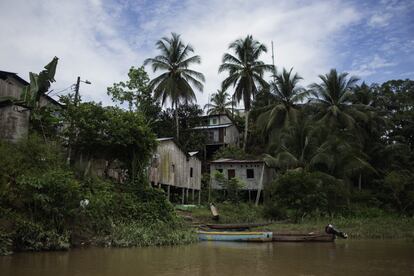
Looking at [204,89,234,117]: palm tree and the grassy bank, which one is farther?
[204,89,234,117]: palm tree

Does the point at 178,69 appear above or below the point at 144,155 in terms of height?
above

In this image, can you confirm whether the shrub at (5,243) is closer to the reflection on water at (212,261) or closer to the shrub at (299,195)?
the reflection on water at (212,261)

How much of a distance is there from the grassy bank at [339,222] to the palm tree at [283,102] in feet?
34.9

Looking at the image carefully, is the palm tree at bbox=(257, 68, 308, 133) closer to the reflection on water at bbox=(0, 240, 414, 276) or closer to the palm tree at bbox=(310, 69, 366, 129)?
the palm tree at bbox=(310, 69, 366, 129)

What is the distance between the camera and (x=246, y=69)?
37031 mm

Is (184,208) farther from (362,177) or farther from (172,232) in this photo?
(362,177)

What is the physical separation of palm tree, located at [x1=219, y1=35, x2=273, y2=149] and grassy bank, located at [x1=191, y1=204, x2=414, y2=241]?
13232 millimetres

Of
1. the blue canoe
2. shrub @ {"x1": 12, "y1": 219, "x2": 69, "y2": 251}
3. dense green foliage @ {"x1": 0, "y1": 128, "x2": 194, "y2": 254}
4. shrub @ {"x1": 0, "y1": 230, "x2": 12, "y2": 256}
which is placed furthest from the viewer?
the blue canoe

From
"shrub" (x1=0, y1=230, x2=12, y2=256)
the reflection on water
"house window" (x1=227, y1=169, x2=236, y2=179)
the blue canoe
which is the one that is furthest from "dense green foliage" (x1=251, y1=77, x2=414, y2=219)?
"shrub" (x1=0, y1=230, x2=12, y2=256)

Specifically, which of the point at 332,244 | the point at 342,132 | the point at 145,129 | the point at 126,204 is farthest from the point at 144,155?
the point at 342,132

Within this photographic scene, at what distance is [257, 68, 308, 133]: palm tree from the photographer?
3541 cm

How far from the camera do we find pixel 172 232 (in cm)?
1672

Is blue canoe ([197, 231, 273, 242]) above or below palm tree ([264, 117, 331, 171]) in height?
below

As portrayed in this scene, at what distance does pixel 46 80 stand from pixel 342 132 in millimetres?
23743
